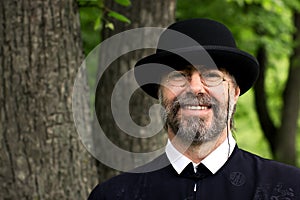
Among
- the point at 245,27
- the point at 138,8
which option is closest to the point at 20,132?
the point at 138,8

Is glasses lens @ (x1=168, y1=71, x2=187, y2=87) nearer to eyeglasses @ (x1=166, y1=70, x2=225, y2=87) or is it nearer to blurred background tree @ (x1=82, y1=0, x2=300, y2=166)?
eyeglasses @ (x1=166, y1=70, x2=225, y2=87)

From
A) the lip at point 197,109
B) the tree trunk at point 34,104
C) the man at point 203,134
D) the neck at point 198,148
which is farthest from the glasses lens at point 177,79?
the tree trunk at point 34,104

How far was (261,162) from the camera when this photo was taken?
10.1 feet

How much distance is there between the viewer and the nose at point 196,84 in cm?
297

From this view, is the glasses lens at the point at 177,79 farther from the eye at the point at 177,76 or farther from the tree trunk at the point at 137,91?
the tree trunk at the point at 137,91

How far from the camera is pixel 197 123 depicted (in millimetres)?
2953

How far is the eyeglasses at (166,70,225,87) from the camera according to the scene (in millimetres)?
3000

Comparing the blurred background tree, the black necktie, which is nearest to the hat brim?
the black necktie

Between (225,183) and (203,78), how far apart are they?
512 millimetres

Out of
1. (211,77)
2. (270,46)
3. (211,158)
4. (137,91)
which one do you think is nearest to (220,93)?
(211,77)

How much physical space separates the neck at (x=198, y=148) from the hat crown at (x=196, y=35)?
0.44 meters

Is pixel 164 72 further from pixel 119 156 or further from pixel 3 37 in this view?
pixel 119 156

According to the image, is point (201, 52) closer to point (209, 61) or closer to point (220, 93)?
point (209, 61)

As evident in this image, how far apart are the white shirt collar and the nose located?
294 millimetres
